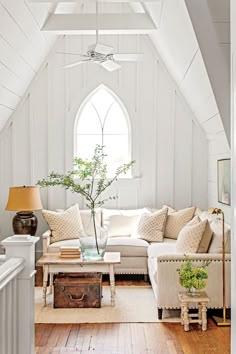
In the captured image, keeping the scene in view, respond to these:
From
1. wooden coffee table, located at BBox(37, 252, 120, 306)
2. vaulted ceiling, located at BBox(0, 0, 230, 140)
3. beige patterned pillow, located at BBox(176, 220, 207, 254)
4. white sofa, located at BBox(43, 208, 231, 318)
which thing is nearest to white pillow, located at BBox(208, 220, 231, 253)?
white sofa, located at BBox(43, 208, 231, 318)

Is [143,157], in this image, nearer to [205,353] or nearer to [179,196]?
[179,196]

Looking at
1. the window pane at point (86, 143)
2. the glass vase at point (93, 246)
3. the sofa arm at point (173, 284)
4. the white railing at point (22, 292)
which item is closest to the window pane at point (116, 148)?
the window pane at point (86, 143)

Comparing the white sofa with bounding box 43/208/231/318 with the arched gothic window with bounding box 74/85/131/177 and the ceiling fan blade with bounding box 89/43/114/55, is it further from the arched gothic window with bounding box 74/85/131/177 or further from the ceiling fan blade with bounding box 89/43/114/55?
the ceiling fan blade with bounding box 89/43/114/55

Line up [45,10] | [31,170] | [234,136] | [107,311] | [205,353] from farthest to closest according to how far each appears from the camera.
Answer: [31,170], [45,10], [107,311], [205,353], [234,136]

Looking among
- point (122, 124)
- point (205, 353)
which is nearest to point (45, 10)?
point (122, 124)

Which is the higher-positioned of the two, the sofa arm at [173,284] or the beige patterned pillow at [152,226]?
the beige patterned pillow at [152,226]

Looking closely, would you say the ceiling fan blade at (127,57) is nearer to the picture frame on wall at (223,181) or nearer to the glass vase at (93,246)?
the picture frame on wall at (223,181)

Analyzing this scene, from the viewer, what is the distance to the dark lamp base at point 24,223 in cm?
697

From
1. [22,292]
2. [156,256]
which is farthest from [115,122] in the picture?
[22,292]

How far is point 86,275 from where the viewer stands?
5359 mm

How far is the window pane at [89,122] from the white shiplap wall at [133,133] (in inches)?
6.7

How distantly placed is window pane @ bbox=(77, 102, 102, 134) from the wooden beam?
1597mm

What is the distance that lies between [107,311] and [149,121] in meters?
3.37

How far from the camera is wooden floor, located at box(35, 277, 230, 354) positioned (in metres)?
4.16
